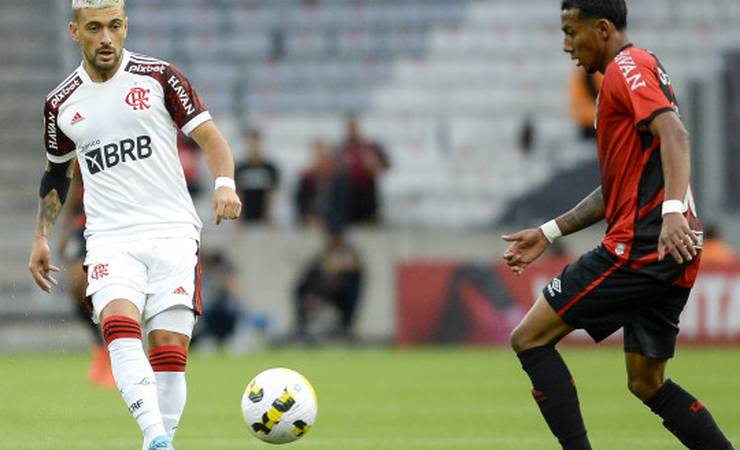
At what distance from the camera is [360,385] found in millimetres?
12734

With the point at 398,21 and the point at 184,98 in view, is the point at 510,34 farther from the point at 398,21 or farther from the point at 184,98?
the point at 184,98

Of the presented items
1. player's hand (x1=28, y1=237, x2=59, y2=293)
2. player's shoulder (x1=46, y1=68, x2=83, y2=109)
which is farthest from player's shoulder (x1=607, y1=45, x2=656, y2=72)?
player's hand (x1=28, y1=237, x2=59, y2=293)

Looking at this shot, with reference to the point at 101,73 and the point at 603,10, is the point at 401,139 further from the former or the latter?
the point at 603,10

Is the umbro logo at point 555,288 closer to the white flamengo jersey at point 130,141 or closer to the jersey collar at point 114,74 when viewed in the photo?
the white flamengo jersey at point 130,141

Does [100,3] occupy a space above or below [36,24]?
above

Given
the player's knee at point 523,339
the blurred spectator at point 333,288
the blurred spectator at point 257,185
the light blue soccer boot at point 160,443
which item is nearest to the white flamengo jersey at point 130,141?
the light blue soccer boot at point 160,443

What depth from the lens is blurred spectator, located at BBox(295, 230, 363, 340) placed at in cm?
1739

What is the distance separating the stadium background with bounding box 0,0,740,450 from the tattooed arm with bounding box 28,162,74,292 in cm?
601

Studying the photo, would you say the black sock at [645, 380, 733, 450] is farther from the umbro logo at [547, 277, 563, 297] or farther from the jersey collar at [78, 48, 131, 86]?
the jersey collar at [78, 48, 131, 86]

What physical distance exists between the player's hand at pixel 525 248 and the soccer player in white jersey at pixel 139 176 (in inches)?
50.8

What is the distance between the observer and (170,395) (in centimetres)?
675

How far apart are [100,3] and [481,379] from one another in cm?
705

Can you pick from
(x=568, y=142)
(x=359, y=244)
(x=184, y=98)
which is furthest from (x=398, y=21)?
(x=184, y=98)

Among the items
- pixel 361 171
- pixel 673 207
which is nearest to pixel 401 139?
pixel 361 171
